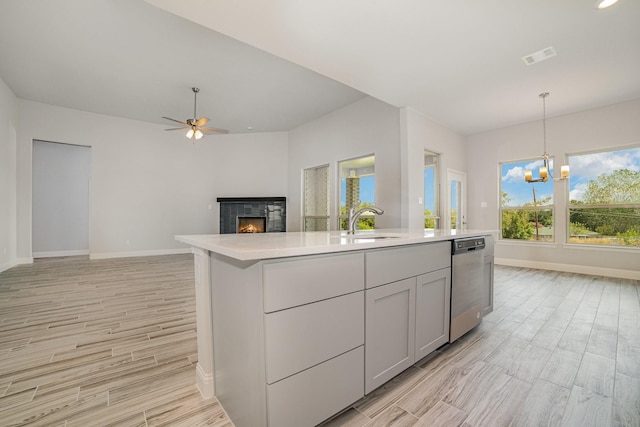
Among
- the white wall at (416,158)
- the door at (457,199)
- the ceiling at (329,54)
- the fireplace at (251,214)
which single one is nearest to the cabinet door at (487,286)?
the white wall at (416,158)

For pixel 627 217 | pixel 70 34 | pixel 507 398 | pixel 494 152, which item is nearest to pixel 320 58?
pixel 70 34

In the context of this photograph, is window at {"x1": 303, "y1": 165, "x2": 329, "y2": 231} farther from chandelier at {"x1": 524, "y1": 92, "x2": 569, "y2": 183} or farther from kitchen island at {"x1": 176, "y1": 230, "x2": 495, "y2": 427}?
kitchen island at {"x1": 176, "y1": 230, "x2": 495, "y2": 427}

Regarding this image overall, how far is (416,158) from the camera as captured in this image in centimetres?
474

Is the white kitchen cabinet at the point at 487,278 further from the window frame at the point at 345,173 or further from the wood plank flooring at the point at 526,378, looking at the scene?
the window frame at the point at 345,173

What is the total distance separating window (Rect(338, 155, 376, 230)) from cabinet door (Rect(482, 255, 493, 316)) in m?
3.25

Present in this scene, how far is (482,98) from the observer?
14.2 ft

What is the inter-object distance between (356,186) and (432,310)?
4496mm

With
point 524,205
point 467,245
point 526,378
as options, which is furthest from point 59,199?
point 524,205

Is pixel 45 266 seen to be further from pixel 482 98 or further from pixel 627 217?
pixel 627 217

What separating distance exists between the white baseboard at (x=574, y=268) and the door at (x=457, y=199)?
1.10 m

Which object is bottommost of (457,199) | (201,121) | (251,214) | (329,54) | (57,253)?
(57,253)

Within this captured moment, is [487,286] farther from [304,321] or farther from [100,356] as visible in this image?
[100,356]

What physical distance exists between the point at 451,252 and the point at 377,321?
0.93 m

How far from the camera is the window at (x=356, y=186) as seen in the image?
593cm
